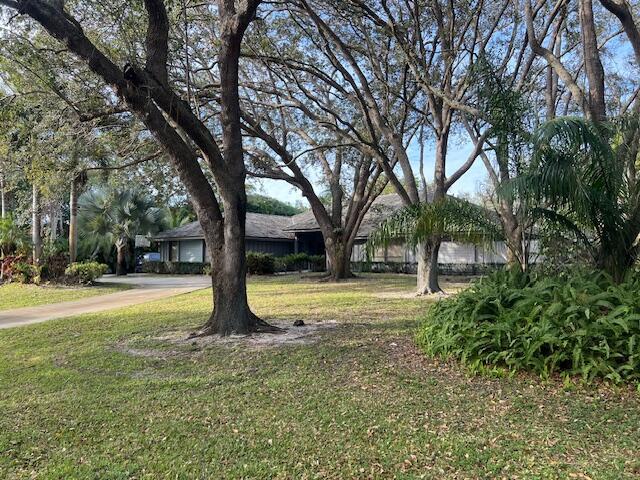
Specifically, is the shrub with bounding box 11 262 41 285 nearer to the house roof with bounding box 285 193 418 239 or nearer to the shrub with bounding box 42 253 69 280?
the shrub with bounding box 42 253 69 280

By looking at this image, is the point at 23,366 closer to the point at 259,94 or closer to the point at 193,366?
the point at 193,366

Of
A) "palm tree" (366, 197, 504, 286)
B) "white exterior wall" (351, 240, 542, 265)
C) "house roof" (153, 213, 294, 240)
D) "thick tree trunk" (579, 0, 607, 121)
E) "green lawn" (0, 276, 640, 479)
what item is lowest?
"green lawn" (0, 276, 640, 479)

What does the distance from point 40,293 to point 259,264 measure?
38.5ft

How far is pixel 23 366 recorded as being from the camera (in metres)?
6.53

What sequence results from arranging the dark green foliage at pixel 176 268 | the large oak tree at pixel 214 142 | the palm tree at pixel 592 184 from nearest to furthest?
the palm tree at pixel 592 184
the large oak tree at pixel 214 142
the dark green foliage at pixel 176 268

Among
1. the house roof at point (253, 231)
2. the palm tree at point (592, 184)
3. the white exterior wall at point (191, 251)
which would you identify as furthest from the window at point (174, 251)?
the palm tree at point (592, 184)

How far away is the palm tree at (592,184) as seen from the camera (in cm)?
582

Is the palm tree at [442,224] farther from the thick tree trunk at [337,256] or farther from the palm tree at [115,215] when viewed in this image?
the palm tree at [115,215]

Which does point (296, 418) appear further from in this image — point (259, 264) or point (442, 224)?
point (259, 264)

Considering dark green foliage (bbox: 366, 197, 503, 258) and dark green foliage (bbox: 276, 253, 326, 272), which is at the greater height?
dark green foliage (bbox: 366, 197, 503, 258)

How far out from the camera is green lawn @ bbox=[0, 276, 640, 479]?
342 centimetres

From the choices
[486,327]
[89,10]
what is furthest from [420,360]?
[89,10]

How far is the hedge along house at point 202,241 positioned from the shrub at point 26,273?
40.3ft

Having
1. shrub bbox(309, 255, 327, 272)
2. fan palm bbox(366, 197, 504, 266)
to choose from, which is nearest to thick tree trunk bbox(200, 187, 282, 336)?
fan palm bbox(366, 197, 504, 266)
